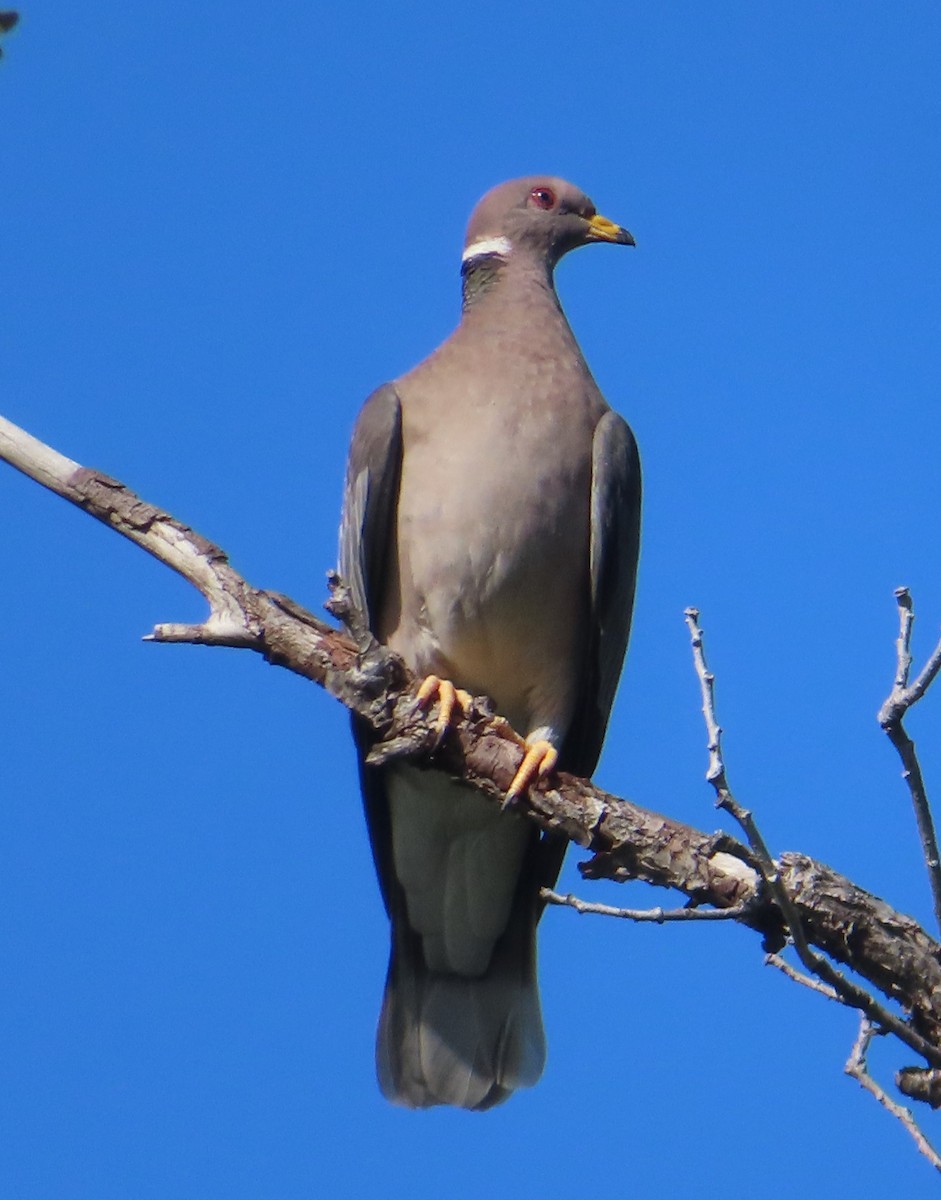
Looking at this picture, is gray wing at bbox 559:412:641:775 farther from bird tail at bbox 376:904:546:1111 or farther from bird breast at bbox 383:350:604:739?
bird tail at bbox 376:904:546:1111

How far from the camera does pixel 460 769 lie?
4316mm

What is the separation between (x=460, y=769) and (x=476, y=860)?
98 centimetres

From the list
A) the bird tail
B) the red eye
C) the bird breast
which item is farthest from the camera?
the red eye

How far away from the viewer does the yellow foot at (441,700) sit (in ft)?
13.8

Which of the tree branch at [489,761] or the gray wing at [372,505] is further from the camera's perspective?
the gray wing at [372,505]

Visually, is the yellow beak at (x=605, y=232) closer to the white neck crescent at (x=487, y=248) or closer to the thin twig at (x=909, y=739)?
the white neck crescent at (x=487, y=248)

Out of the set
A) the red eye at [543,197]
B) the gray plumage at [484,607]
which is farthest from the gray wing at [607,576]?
the red eye at [543,197]

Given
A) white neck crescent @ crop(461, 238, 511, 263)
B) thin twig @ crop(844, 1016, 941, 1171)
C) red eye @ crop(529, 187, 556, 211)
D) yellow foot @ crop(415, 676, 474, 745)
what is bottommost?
thin twig @ crop(844, 1016, 941, 1171)

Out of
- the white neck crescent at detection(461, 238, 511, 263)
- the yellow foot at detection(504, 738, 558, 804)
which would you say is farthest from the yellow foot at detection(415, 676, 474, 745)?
the white neck crescent at detection(461, 238, 511, 263)

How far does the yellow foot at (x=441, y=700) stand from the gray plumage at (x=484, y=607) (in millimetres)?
249

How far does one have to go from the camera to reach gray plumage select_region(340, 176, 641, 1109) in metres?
4.79

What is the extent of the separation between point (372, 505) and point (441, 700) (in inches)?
34.5

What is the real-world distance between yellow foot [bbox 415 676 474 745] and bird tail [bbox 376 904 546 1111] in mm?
1280

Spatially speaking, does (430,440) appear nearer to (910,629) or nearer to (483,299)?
(483,299)
